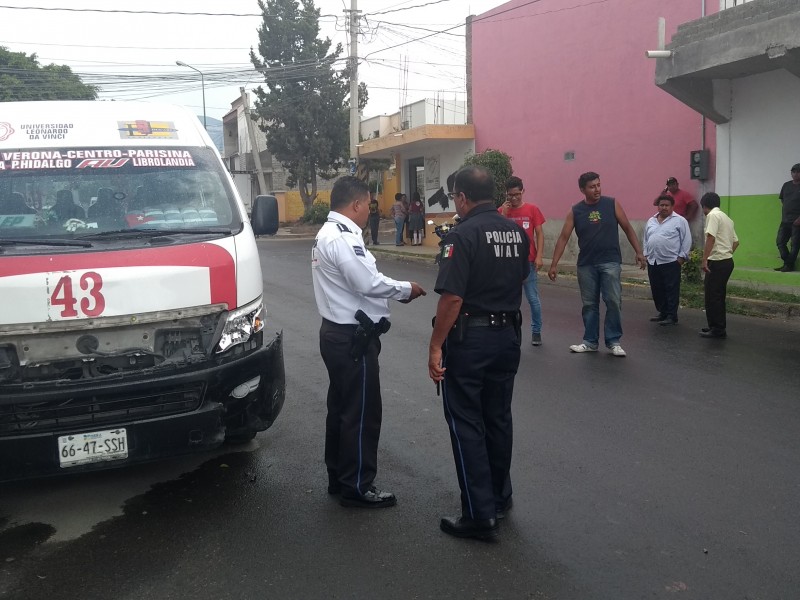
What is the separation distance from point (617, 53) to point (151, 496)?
1404 centimetres

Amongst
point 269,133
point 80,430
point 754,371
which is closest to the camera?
point 80,430

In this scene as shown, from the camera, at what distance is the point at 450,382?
3.84m

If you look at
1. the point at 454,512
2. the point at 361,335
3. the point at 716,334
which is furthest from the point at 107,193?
the point at 716,334

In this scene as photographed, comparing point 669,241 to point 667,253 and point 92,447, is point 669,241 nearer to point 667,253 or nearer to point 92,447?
point 667,253

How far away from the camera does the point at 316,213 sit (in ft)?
118

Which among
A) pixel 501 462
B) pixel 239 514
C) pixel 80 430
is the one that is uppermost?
pixel 80 430

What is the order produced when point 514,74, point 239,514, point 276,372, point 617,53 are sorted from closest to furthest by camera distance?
point 239,514 < point 276,372 < point 617,53 < point 514,74

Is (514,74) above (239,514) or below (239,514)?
above

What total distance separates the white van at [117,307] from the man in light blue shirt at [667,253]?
618 cm

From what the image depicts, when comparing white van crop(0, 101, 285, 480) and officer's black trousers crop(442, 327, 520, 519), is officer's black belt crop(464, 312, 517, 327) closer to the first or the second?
officer's black trousers crop(442, 327, 520, 519)

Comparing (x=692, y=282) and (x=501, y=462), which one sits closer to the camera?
(x=501, y=462)

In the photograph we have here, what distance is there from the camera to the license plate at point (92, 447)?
12.4ft

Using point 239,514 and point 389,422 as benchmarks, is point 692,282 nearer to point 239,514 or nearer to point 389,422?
point 389,422

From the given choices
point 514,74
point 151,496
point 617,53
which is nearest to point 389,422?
point 151,496
